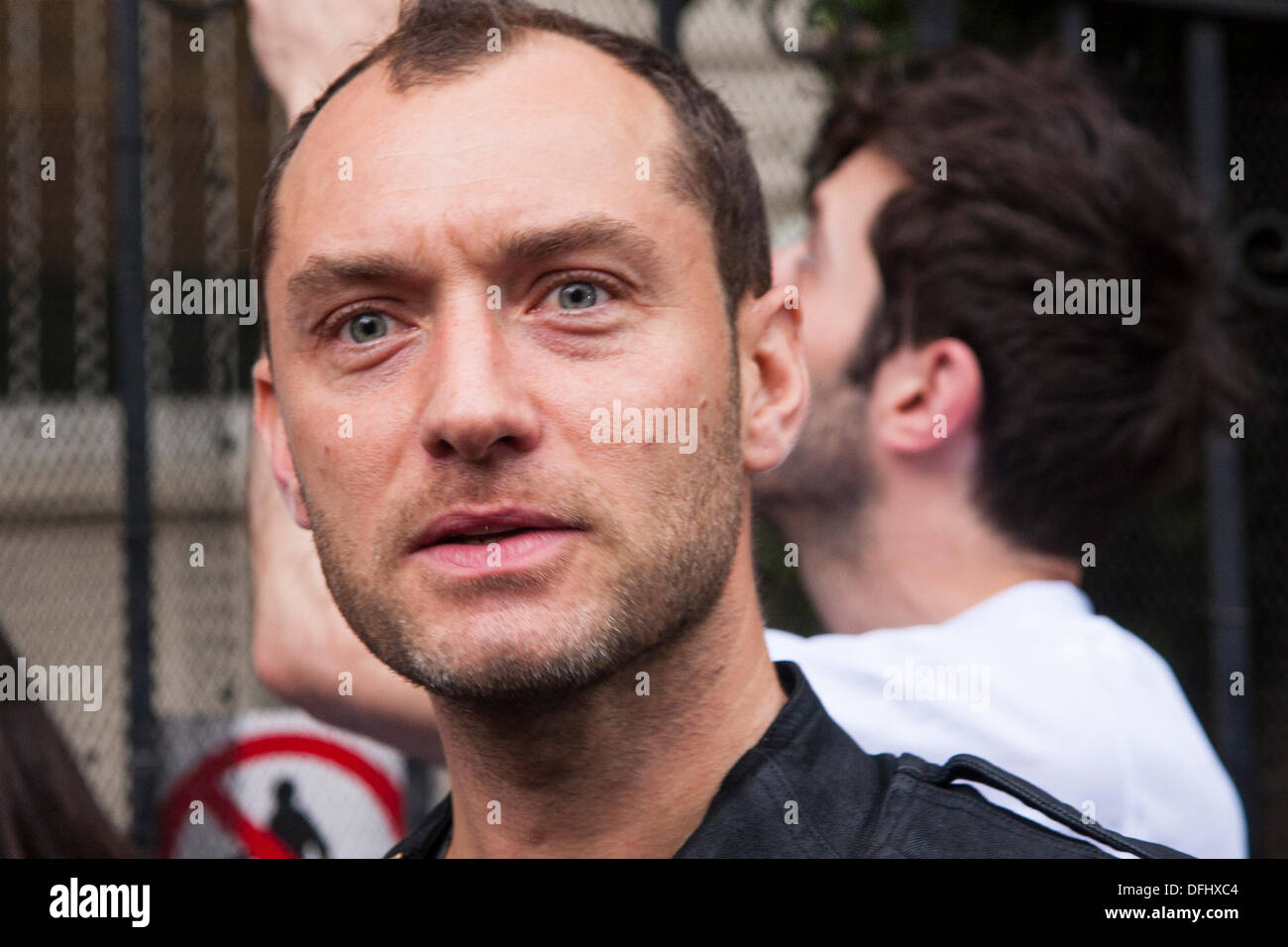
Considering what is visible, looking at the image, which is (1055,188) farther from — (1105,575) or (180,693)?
(180,693)

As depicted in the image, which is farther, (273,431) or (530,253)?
(273,431)

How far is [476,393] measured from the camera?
1.68 meters

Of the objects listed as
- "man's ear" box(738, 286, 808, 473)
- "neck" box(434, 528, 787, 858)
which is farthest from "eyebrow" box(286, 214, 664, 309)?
"neck" box(434, 528, 787, 858)

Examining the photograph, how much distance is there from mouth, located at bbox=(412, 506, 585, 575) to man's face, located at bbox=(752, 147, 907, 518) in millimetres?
1227

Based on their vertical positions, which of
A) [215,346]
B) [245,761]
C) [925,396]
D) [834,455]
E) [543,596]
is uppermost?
[215,346]

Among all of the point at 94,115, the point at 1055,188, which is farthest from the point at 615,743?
the point at 94,115

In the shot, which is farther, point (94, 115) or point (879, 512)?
point (94, 115)

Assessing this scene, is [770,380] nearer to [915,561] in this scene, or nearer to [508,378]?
[508,378]

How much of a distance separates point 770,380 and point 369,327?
589 mm

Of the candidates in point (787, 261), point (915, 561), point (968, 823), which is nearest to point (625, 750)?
point (968, 823)

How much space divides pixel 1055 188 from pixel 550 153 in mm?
1573

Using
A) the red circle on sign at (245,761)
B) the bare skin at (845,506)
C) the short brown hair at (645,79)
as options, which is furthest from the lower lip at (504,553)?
the red circle on sign at (245,761)

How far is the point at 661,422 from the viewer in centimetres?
179

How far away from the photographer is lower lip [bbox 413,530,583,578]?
5.58ft
